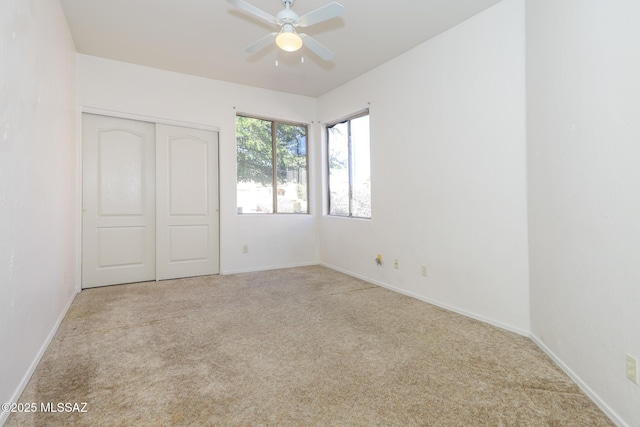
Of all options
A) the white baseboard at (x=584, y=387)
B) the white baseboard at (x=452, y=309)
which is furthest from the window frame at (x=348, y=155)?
the white baseboard at (x=584, y=387)

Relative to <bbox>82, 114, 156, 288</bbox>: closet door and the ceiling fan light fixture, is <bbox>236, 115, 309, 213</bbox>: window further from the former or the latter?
the ceiling fan light fixture

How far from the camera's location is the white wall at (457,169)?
8.29 ft

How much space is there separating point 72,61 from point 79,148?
0.96 m

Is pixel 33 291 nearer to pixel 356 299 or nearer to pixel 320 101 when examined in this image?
pixel 356 299

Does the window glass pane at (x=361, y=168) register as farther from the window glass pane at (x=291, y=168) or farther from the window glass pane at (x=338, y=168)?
the window glass pane at (x=291, y=168)

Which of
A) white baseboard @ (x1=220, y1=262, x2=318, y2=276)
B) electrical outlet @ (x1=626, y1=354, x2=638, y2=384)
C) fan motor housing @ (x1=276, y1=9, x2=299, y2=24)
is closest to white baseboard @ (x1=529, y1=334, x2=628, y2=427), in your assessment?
electrical outlet @ (x1=626, y1=354, x2=638, y2=384)

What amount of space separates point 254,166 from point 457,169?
302 cm

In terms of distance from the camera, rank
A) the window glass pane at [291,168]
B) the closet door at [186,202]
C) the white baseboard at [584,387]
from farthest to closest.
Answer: the window glass pane at [291,168] < the closet door at [186,202] < the white baseboard at [584,387]

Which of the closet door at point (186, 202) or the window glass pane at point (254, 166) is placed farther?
the window glass pane at point (254, 166)

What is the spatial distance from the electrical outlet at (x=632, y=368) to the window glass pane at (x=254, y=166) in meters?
4.27

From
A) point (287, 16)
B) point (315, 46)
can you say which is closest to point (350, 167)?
point (315, 46)

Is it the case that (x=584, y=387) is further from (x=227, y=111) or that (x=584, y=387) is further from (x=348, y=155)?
(x=227, y=111)

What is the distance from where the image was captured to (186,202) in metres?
4.35

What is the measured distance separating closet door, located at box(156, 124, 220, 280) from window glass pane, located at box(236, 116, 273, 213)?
39cm
